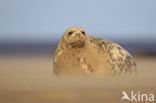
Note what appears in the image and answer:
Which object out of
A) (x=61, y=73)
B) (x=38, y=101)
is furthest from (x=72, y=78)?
(x=38, y=101)

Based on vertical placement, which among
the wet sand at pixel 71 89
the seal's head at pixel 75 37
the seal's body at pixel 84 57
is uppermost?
the seal's head at pixel 75 37

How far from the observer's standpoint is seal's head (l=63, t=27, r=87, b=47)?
357 inches

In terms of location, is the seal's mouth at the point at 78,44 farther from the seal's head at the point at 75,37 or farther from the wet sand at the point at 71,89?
the wet sand at the point at 71,89

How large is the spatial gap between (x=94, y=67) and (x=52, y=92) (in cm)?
193

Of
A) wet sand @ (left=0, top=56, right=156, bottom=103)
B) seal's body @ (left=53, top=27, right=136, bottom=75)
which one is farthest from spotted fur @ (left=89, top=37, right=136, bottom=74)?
wet sand @ (left=0, top=56, right=156, bottom=103)

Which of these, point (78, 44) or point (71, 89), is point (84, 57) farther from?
point (71, 89)

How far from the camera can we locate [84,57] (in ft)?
29.6

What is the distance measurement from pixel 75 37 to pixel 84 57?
Result: 0.44 meters

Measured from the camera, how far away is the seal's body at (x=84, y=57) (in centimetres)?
895

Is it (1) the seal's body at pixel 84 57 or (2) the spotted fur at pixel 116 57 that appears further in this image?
(2) the spotted fur at pixel 116 57

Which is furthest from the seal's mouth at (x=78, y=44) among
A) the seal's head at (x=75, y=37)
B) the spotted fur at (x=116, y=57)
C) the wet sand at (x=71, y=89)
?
the wet sand at (x=71, y=89)

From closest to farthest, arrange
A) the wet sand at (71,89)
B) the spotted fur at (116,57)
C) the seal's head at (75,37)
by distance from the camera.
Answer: the wet sand at (71,89) < the seal's head at (75,37) < the spotted fur at (116,57)

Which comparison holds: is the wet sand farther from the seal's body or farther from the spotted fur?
the spotted fur

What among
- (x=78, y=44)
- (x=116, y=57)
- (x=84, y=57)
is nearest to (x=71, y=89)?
(x=84, y=57)
